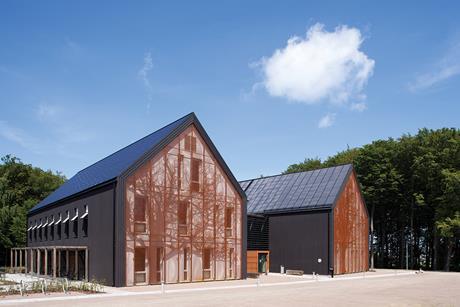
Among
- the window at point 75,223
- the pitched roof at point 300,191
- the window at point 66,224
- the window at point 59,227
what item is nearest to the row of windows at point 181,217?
the window at point 75,223

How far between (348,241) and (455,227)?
15913mm

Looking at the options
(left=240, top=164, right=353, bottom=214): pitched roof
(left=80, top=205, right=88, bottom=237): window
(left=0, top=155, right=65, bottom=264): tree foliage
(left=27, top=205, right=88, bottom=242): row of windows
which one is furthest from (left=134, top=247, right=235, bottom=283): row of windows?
(left=0, top=155, right=65, bottom=264): tree foliage

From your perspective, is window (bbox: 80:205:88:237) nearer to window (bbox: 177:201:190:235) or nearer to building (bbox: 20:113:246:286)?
building (bbox: 20:113:246:286)

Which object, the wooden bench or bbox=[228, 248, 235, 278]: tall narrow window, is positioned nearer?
bbox=[228, 248, 235, 278]: tall narrow window

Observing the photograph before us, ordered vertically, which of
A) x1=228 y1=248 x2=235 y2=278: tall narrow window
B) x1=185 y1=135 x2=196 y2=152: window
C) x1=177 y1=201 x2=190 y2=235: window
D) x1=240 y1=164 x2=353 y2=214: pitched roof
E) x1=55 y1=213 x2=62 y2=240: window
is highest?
x1=185 y1=135 x2=196 y2=152: window

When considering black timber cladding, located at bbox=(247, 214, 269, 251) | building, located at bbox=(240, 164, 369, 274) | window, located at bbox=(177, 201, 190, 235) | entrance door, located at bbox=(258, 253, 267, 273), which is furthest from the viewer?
entrance door, located at bbox=(258, 253, 267, 273)

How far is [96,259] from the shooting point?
35062 mm

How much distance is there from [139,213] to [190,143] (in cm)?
710

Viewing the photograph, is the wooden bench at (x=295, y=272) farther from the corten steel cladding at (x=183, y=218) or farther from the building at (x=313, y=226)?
the corten steel cladding at (x=183, y=218)

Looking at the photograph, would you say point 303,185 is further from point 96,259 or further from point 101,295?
point 101,295

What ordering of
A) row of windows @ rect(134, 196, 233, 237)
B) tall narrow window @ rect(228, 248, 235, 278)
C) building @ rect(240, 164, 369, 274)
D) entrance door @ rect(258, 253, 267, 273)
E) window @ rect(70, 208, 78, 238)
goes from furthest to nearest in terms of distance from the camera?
entrance door @ rect(258, 253, 267, 273) < building @ rect(240, 164, 369, 274) < tall narrow window @ rect(228, 248, 235, 278) < window @ rect(70, 208, 78, 238) < row of windows @ rect(134, 196, 233, 237)

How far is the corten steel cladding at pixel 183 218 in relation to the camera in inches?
1357

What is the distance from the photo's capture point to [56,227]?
4566 centimetres

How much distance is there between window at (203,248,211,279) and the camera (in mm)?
38656
